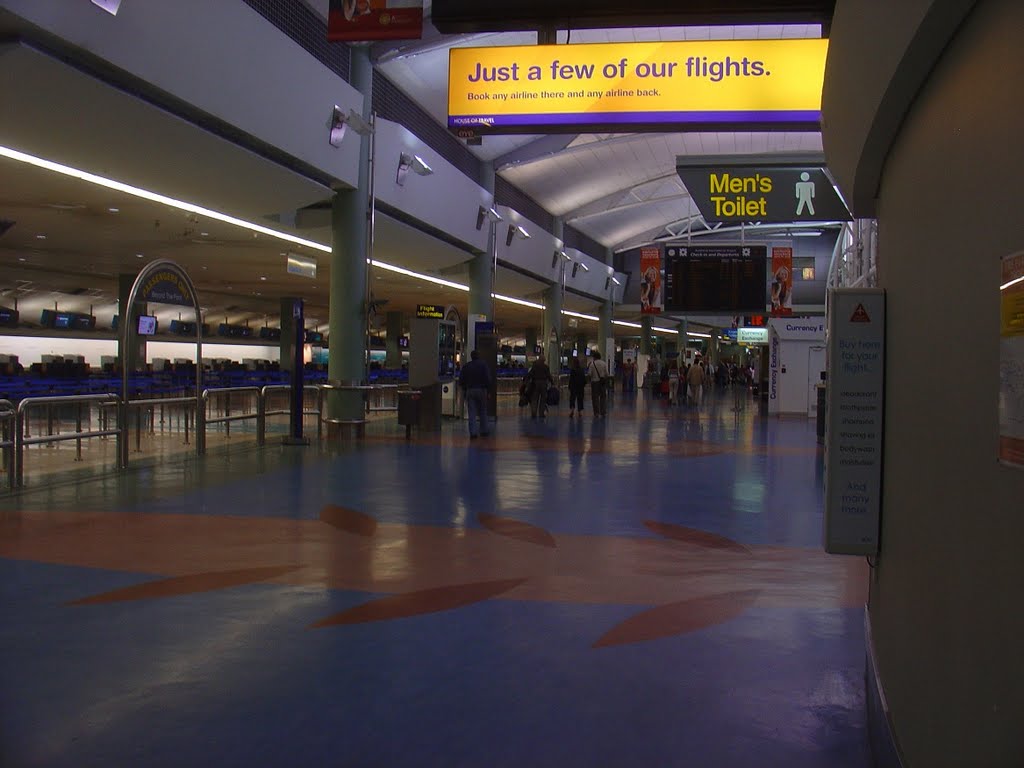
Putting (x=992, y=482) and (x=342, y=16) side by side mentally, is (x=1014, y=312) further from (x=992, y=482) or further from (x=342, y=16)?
(x=342, y=16)

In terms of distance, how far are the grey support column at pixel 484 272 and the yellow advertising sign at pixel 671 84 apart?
1639 cm

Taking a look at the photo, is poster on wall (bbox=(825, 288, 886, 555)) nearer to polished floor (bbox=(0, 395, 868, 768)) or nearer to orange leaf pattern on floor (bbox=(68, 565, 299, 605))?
polished floor (bbox=(0, 395, 868, 768))

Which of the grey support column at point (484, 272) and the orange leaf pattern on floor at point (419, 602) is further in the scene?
the grey support column at point (484, 272)

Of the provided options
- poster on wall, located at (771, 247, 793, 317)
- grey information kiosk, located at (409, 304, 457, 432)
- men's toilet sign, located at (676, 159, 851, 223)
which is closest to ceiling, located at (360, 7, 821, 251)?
poster on wall, located at (771, 247, 793, 317)

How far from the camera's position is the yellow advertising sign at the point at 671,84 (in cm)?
707

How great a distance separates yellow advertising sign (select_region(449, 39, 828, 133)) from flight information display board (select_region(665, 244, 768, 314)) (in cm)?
1109

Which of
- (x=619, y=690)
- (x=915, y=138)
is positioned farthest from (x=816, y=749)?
(x=915, y=138)

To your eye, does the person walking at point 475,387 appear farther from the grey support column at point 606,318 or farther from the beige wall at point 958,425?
the grey support column at point 606,318

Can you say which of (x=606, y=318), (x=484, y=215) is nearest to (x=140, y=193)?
(x=484, y=215)

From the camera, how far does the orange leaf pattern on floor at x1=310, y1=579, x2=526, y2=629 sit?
184 inches

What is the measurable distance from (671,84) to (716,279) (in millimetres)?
11668

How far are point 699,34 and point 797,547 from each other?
47.6 ft

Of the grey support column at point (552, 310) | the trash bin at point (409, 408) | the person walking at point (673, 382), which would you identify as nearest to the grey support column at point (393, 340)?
the grey support column at point (552, 310)

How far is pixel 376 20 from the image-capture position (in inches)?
268
